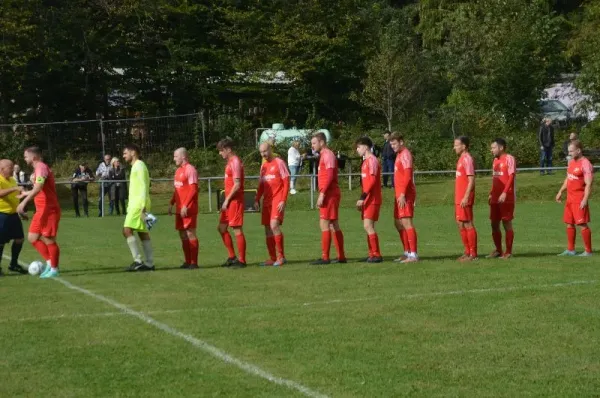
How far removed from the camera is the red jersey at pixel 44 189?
15219mm

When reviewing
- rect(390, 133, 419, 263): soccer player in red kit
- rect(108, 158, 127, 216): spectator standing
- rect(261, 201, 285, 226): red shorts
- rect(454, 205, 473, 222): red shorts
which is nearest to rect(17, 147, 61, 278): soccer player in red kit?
rect(261, 201, 285, 226): red shorts

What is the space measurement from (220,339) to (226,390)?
194 cm

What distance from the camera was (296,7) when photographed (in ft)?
168

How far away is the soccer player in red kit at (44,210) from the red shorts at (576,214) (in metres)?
7.83

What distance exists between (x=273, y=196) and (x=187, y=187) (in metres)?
1.33

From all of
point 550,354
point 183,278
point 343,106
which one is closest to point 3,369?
point 550,354

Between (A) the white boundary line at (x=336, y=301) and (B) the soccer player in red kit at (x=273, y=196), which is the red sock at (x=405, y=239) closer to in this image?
(B) the soccer player in red kit at (x=273, y=196)

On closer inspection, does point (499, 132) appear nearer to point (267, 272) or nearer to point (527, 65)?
point (527, 65)

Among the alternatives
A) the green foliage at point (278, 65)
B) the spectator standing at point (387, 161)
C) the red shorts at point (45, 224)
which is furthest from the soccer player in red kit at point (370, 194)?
the green foliage at point (278, 65)

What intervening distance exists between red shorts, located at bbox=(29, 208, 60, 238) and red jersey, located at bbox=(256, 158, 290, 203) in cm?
324

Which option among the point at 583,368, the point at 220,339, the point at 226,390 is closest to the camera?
the point at 226,390

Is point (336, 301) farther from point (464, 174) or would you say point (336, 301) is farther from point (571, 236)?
point (571, 236)

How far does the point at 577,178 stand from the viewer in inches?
653

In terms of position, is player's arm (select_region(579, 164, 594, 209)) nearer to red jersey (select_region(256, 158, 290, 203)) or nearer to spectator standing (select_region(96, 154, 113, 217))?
red jersey (select_region(256, 158, 290, 203))
